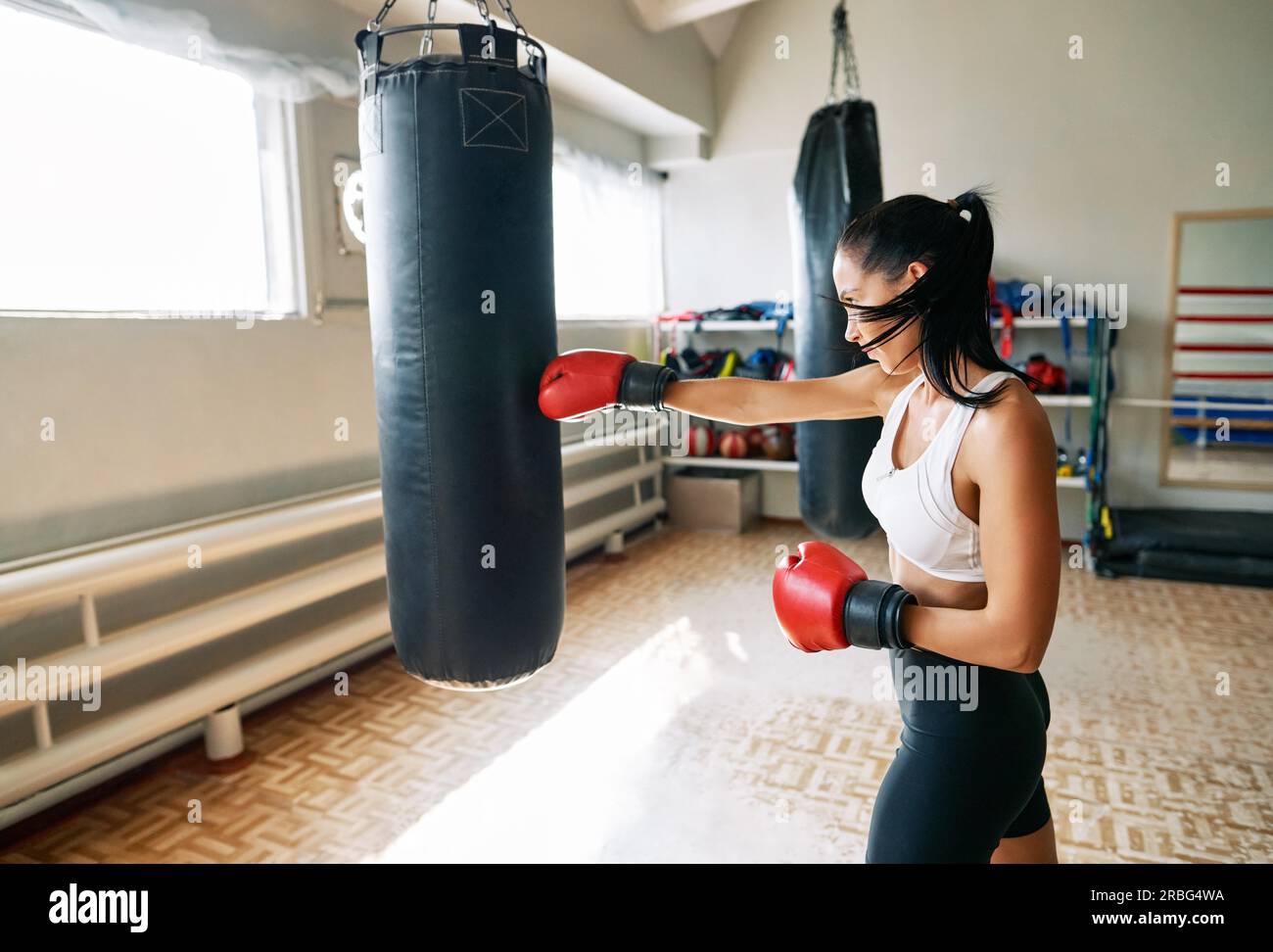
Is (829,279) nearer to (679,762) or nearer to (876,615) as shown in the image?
(679,762)

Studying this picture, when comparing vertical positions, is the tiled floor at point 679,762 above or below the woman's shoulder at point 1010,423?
below

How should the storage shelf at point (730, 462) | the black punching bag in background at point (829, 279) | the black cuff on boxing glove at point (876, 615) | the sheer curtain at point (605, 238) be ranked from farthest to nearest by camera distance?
the storage shelf at point (730, 462)
the sheer curtain at point (605, 238)
the black punching bag in background at point (829, 279)
the black cuff on boxing glove at point (876, 615)

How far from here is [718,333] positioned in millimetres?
5945

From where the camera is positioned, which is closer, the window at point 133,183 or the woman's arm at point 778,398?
the woman's arm at point 778,398

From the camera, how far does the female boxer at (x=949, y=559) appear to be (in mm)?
1086

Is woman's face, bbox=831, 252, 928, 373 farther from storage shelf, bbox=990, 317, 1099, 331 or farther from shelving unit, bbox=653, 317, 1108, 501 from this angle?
storage shelf, bbox=990, 317, 1099, 331

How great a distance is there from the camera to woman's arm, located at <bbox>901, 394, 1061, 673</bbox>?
1.07 meters

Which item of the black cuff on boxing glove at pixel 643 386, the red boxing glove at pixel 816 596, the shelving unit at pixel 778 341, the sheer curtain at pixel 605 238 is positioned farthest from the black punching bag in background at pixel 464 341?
the shelving unit at pixel 778 341

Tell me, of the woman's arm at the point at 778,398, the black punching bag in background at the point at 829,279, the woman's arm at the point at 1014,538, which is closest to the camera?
the woman's arm at the point at 1014,538

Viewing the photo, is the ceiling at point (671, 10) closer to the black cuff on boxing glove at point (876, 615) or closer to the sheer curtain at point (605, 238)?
the sheer curtain at point (605, 238)

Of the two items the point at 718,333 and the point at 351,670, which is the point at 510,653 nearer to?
the point at 351,670

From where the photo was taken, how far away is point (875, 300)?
1232 millimetres

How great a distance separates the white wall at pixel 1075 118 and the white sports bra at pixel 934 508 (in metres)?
4.42

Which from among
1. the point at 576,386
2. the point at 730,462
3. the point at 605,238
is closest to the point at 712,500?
the point at 730,462
